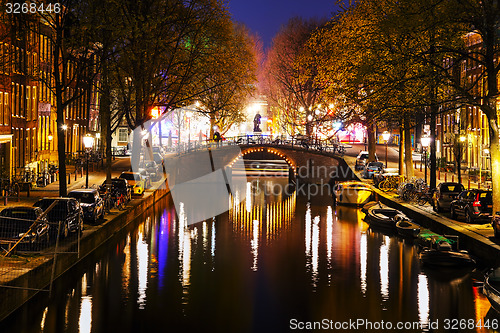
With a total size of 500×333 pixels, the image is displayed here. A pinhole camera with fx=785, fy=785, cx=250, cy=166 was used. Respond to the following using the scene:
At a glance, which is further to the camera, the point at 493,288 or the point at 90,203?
the point at 90,203

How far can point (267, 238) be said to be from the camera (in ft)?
141

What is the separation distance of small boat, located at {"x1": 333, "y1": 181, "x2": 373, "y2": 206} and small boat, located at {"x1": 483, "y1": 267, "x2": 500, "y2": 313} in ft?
112

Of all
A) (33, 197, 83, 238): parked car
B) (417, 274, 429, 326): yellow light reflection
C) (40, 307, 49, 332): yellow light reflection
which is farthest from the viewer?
(33, 197, 83, 238): parked car

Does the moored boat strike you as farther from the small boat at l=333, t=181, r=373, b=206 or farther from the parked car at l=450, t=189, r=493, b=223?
the small boat at l=333, t=181, r=373, b=206

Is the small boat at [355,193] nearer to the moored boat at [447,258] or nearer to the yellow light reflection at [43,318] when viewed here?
the moored boat at [447,258]

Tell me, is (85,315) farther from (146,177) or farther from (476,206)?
(146,177)

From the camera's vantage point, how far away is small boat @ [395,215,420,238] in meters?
40.8

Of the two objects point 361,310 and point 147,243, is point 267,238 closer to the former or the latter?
point 147,243

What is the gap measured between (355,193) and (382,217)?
13908 millimetres

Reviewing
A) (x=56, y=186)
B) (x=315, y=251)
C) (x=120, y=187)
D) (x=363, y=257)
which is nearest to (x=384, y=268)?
(x=363, y=257)

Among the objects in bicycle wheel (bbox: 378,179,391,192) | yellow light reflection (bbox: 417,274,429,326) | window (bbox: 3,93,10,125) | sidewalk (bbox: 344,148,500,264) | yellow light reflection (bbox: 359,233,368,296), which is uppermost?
window (bbox: 3,93,10,125)

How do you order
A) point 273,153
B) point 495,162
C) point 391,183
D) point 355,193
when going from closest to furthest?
point 495,162 → point 355,193 → point 391,183 → point 273,153

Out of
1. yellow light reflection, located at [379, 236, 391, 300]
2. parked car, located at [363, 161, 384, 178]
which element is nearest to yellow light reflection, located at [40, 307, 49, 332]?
yellow light reflection, located at [379, 236, 391, 300]

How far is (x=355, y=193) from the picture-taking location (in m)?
59.3
